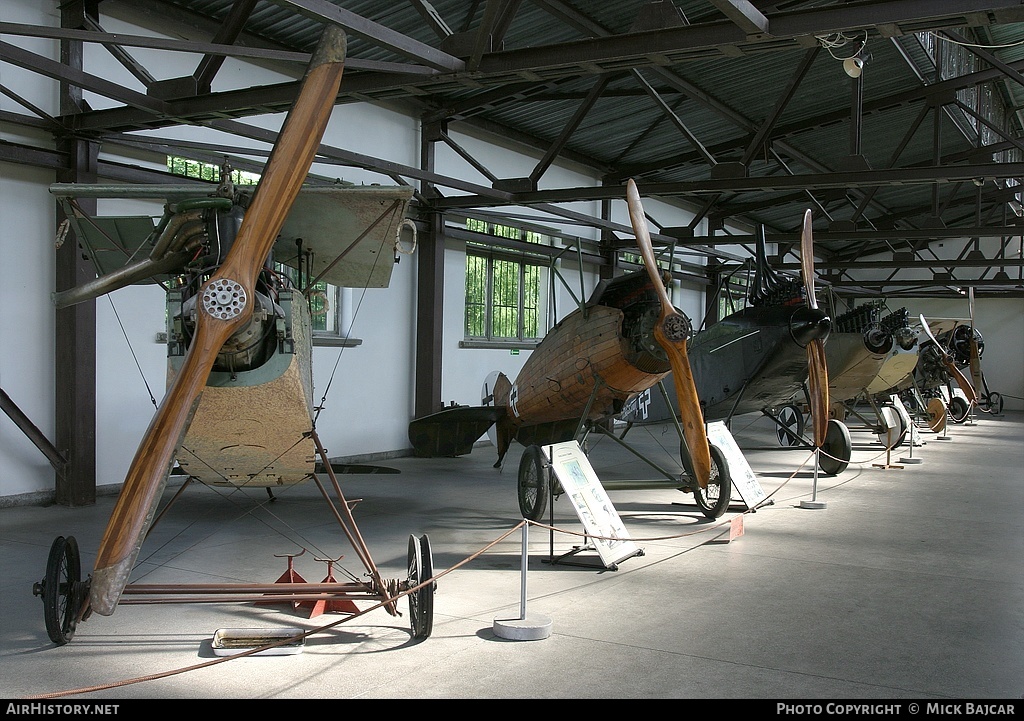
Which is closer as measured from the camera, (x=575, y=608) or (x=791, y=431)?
(x=575, y=608)

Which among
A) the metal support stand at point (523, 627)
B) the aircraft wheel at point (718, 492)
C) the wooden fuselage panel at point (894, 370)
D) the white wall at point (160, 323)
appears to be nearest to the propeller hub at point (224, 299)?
the metal support stand at point (523, 627)

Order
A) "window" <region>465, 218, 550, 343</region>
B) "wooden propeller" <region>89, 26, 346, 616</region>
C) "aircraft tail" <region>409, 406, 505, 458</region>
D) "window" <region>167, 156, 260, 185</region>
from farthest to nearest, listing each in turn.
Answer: "window" <region>465, 218, 550, 343</region>
"window" <region>167, 156, 260, 185</region>
"aircraft tail" <region>409, 406, 505, 458</region>
"wooden propeller" <region>89, 26, 346, 616</region>

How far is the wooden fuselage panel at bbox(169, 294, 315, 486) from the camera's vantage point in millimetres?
4371

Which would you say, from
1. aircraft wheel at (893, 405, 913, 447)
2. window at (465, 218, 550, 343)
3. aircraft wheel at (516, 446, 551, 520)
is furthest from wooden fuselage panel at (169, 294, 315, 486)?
aircraft wheel at (893, 405, 913, 447)

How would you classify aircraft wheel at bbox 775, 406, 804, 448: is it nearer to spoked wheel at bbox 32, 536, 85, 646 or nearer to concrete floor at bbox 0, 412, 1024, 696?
concrete floor at bbox 0, 412, 1024, 696

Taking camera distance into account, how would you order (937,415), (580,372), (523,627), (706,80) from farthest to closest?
(937,415), (706,80), (580,372), (523,627)

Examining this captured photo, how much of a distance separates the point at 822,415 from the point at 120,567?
8.60m

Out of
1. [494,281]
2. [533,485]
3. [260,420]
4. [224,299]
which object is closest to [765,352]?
[533,485]

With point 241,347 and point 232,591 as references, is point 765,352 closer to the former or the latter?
point 232,591

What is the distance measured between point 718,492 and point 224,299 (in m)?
6.40

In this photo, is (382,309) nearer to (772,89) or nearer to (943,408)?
(772,89)

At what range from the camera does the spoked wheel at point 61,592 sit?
4.42m

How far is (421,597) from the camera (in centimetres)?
472

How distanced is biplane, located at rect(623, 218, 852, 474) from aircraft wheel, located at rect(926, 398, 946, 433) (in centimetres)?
1002
